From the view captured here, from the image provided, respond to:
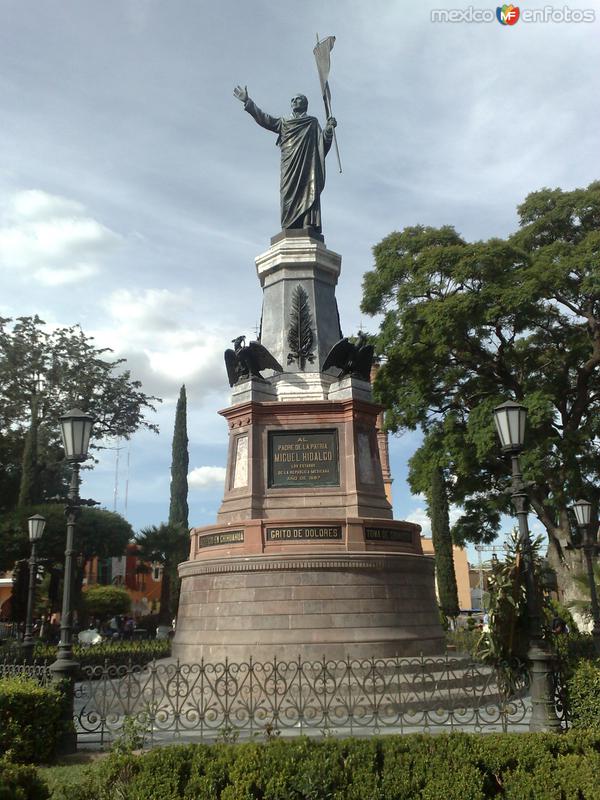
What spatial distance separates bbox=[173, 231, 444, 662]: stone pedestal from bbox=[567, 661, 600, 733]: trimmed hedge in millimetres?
4572

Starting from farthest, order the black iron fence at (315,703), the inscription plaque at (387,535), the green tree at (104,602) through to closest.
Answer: the green tree at (104,602)
the inscription plaque at (387,535)
the black iron fence at (315,703)

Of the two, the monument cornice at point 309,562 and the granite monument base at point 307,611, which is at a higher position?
the monument cornice at point 309,562

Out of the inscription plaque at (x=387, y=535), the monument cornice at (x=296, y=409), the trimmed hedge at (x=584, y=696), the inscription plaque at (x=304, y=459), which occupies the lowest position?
the trimmed hedge at (x=584, y=696)

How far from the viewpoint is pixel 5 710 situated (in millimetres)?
8680

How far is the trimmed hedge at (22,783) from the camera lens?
18.3 ft

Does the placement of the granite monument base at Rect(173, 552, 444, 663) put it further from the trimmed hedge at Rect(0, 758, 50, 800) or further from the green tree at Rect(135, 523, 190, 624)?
the green tree at Rect(135, 523, 190, 624)

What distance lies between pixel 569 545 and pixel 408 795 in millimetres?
22932

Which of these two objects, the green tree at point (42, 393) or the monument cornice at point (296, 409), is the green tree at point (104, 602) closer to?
the green tree at point (42, 393)

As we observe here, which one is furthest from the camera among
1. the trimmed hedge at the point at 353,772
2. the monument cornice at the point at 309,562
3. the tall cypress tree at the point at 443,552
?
the tall cypress tree at the point at 443,552

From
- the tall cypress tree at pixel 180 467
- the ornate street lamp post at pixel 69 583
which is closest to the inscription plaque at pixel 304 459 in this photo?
the ornate street lamp post at pixel 69 583

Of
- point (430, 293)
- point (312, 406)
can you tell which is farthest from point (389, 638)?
point (430, 293)

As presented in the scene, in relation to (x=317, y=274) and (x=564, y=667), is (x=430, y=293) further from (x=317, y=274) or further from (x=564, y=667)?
(x=564, y=667)

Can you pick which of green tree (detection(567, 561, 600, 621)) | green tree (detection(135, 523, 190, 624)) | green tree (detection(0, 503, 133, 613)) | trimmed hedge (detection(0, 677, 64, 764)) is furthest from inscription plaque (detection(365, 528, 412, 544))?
green tree (detection(135, 523, 190, 624))

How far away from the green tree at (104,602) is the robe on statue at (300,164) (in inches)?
1252
